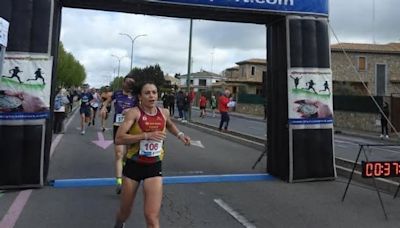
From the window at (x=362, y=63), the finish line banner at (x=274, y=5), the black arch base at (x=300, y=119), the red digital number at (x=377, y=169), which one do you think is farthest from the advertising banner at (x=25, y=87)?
the window at (x=362, y=63)

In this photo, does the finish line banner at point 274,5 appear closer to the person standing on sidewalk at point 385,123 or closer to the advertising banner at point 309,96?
the advertising banner at point 309,96

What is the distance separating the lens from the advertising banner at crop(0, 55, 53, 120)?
7785 mm

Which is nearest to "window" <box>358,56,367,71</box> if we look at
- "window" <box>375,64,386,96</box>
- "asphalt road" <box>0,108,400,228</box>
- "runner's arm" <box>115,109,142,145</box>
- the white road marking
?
"window" <box>375,64,386,96</box>

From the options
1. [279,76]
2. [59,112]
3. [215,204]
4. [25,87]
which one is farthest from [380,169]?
[59,112]

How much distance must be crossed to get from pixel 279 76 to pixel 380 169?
117 inches

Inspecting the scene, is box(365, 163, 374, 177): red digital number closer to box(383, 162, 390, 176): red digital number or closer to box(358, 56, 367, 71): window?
box(383, 162, 390, 176): red digital number

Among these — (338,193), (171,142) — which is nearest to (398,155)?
(171,142)

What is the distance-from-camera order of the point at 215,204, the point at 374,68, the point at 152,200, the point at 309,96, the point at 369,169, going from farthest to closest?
the point at 374,68 → the point at 309,96 → the point at 215,204 → the point at 369,169 → the point at 152,200

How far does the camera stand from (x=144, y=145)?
16.0 ft

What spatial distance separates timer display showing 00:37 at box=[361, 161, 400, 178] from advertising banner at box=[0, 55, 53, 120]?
510 centimetres

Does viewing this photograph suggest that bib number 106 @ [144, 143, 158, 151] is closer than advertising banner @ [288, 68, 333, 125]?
Yes

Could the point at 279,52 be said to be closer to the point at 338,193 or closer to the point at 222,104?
the point at 338,193

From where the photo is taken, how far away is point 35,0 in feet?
26.1

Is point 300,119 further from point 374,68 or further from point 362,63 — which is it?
point 374,68
